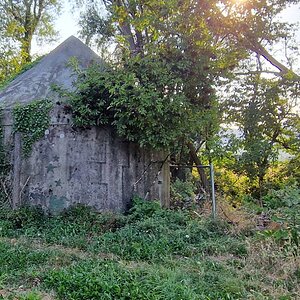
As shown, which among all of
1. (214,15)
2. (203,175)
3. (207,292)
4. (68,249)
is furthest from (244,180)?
(207,292)

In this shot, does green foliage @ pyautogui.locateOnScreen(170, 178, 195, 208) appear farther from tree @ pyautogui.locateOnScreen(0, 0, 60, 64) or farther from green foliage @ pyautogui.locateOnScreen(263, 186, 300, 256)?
tree @ pyautogui.locateOnScreen(0, 0, 60, 64)

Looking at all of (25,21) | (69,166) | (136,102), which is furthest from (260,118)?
(25,21)

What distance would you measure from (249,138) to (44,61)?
20.8 feet

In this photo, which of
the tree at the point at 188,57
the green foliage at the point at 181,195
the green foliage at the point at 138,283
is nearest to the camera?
the green foliage at the point at 138,283

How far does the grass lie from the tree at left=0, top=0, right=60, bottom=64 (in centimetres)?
1244

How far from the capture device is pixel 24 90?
8555 millimetres

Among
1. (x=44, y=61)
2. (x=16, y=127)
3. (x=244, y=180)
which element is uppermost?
(x=44, y=61)

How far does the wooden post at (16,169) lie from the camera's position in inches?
293

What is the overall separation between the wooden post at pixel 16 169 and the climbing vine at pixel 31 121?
12 centimetres

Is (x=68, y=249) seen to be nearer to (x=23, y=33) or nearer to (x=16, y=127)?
(x=16, y=127)

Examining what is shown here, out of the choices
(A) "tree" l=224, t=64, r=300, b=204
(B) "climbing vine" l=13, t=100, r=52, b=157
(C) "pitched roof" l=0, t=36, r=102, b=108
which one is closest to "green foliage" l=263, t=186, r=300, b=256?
(A) "tree" l=224, t=64, r=300, b=204

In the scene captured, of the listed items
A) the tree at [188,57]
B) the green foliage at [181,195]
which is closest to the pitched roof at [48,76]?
the tree at [188,57]

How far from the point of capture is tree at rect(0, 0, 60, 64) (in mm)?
16781

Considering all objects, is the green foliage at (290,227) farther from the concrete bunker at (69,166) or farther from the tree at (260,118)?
the tree at (260,118)
